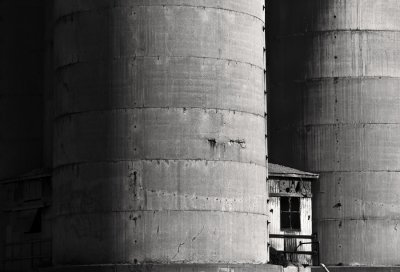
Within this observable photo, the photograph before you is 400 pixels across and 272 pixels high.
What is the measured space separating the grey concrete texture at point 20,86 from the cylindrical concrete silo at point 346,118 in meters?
10.1

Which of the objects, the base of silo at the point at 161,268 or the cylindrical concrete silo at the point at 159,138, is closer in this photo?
the base of silo at the point at 161,268

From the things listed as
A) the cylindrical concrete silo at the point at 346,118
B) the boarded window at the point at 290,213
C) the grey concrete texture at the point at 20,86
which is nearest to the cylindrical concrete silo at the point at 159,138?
the boarded window at the point at 290,213

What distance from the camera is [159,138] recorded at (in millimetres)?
39375

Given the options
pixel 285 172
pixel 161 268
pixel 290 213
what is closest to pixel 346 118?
pixel 285 172

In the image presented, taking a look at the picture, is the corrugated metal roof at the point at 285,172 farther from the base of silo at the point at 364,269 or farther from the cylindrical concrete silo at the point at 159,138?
the cylindrical concrete silo at the point at 159,138

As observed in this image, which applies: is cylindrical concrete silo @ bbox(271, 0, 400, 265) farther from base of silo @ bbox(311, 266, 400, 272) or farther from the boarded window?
the boarded window

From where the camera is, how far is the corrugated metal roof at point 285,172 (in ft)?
158

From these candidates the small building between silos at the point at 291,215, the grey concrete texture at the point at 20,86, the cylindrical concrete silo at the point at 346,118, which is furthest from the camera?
the grey concrete texture at the point at 20,86

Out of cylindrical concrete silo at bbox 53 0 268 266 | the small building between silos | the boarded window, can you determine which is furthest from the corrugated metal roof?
cylindrical concrete silo at bbox 53 0 268 266

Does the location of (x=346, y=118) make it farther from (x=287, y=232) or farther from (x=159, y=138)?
(x=159, y=138)

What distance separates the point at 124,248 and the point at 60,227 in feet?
10.0

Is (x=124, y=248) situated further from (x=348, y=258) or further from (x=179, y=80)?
(x=348, y=258)

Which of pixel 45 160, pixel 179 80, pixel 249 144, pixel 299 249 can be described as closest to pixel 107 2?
pixel 179 80

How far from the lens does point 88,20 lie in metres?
40.8
